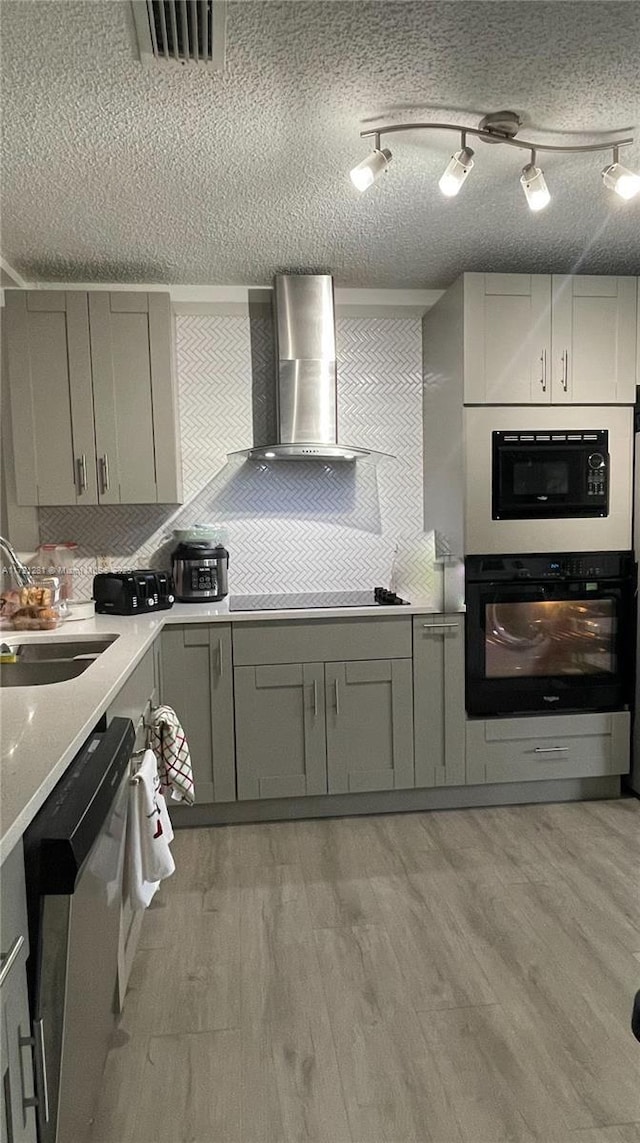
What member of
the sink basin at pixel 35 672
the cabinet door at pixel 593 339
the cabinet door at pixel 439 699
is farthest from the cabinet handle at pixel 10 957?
the cabinet door at pixel 593 339

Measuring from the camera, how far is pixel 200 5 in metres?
1.42

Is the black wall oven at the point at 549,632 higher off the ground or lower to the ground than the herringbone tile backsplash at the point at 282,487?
lower

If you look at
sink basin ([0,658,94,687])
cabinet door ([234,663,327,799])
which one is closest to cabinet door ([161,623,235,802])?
cabinet door ([234,663,327,799])

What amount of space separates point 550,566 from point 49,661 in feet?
6.63

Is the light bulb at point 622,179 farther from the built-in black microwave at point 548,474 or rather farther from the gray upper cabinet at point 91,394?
the gray upper cabinet at point 91,394

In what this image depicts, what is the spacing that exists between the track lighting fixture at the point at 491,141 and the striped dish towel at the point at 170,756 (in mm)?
1627

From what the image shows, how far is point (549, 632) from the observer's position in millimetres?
3064

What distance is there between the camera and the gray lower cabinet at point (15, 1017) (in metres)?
0.87

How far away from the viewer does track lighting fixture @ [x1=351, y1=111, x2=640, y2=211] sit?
1842mm

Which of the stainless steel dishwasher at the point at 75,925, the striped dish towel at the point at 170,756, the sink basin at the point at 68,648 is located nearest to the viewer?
the stainless steel dishwasher at the point at 75,925

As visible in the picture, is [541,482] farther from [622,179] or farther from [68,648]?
[68,648]

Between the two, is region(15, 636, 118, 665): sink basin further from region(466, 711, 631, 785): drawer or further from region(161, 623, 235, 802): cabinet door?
region(466, 711, 631, 785): drawer

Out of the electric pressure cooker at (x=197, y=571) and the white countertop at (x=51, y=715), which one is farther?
the electric pressure cooker at (x=197, y=571)

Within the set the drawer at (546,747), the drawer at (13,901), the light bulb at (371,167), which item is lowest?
the drawer at (546,747)
